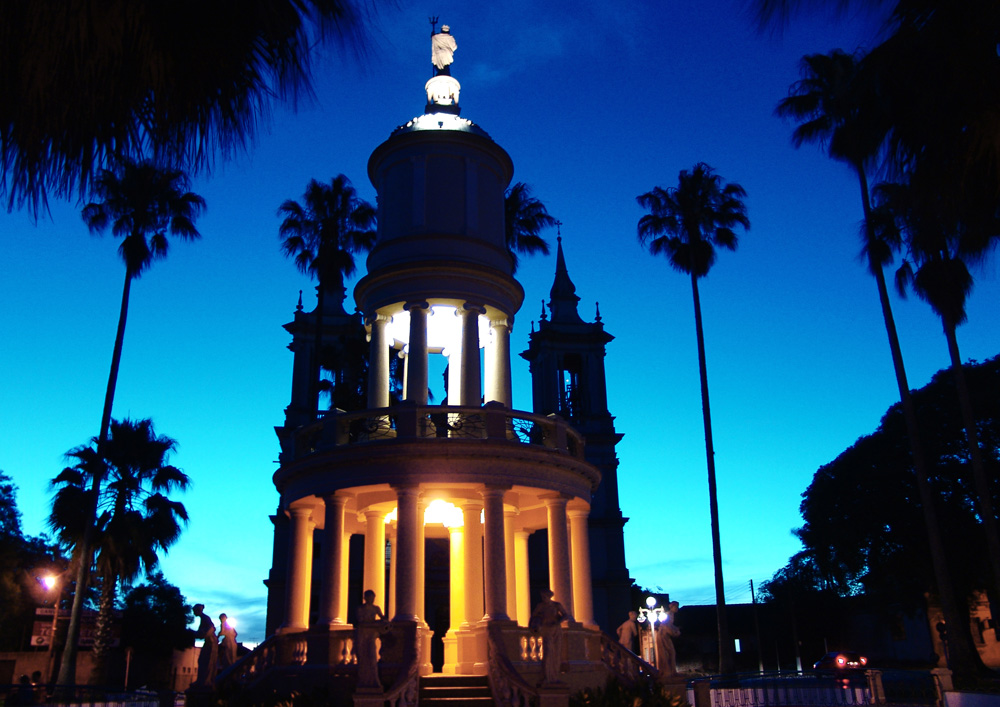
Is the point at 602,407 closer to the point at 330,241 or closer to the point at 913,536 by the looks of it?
the point at 913,536

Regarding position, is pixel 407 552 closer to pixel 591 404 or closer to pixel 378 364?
pixel 378 364

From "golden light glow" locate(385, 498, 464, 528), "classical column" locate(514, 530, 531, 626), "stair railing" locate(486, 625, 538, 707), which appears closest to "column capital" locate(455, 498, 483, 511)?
"golden light glow" locate(385, 498, 464, 528)

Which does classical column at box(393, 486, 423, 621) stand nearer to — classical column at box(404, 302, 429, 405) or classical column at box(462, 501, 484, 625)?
classical column at box(462, 501, 484, 625)

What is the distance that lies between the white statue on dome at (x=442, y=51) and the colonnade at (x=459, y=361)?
10472 millimetres

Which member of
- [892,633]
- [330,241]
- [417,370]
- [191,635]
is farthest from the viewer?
[892,633]

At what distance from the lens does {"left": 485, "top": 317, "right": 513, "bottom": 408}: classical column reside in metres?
26.2

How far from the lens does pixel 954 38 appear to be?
30.7 feet

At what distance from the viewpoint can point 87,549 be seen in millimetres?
29625

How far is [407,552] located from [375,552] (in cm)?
410

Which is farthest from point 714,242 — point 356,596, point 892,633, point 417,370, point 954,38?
point 892,633

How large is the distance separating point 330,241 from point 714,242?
60.4 feet

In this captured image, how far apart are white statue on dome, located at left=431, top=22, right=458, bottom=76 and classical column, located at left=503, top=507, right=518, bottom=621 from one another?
17136 millimetres

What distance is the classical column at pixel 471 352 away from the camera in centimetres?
2528

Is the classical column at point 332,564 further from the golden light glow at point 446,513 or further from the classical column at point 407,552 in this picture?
the golden light glow at point 446,513
